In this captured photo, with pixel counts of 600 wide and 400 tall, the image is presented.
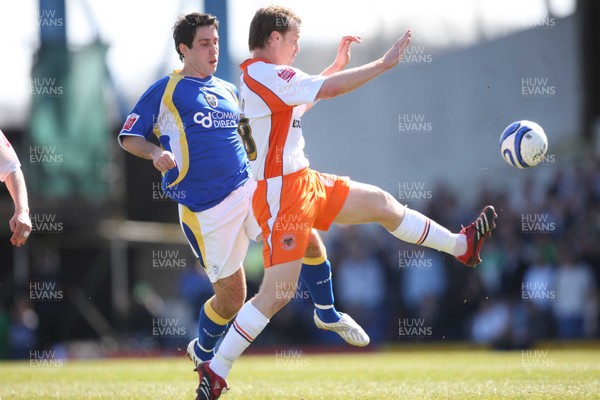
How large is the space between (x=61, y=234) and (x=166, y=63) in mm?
4568

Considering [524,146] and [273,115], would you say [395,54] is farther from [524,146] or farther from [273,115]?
[524,146]

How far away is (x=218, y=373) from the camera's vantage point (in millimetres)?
6719

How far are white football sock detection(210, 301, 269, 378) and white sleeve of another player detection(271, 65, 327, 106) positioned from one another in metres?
1.52

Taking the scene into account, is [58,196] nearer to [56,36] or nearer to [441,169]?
[56,36]

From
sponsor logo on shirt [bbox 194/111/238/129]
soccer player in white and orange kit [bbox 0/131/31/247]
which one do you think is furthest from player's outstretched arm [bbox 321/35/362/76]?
soccer player in white and orange kit [bbox 0/131/31/247]

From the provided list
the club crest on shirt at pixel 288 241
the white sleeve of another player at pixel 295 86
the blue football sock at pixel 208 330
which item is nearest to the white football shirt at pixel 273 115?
the white sleeve of another player at pixel 295 86

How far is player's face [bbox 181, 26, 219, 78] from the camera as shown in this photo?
24.3 feet

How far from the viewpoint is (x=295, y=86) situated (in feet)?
22.6

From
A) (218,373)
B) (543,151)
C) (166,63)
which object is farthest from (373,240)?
(218,373)

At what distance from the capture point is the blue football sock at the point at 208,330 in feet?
25.2

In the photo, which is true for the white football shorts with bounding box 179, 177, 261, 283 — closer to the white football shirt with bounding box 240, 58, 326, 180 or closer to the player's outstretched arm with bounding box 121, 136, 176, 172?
the white football shirt with bounding box 240, 58, 326, 180

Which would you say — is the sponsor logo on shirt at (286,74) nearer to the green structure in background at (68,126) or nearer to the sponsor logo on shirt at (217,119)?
the sponsor logo on shirt at (217,119)

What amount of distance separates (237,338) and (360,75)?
2.04 meters

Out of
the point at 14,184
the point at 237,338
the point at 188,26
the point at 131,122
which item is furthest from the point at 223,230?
the point at 14,184
